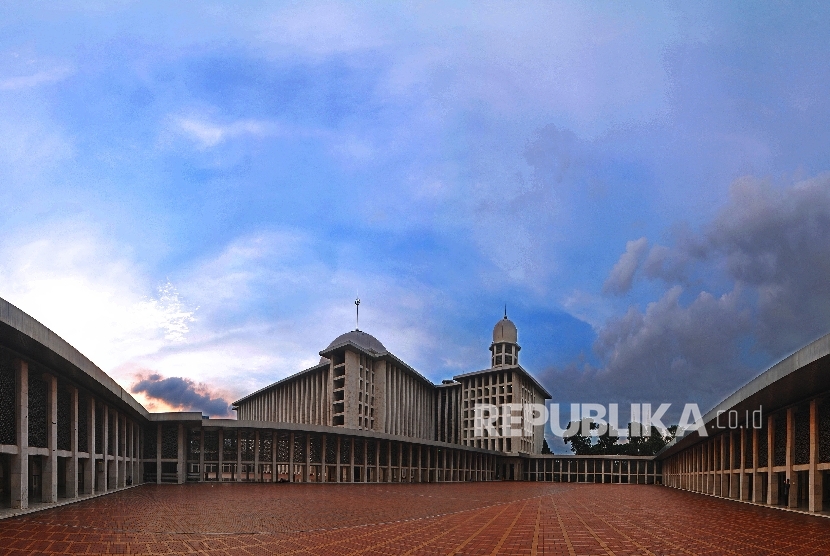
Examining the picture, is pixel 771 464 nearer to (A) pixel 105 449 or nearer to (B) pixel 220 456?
(A) pixel 105 449

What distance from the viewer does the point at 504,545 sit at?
394 inches

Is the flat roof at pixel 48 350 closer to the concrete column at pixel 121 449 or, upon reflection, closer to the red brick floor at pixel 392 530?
the red brick floor at pixel 392 530

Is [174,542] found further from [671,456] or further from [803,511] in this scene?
[671,456]

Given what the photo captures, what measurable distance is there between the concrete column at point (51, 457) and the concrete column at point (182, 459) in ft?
48.1

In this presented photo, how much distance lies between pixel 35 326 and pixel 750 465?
2212cm

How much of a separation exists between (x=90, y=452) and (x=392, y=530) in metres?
12.5

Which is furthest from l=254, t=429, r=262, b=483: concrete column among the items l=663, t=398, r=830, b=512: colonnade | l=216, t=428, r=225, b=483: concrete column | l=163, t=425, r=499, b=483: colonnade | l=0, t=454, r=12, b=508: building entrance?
l=663, t=398, r=830, b=512: colonnade

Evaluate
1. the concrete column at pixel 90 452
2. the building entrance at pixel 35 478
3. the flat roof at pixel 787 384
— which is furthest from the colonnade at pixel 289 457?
the flat roof at pixel 787 384

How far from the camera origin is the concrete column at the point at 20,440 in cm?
1402

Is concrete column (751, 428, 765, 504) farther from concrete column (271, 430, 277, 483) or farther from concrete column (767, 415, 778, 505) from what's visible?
concrete column (271, 430, 277, 483)

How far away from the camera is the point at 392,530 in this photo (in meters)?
11.8

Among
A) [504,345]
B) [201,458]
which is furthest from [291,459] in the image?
[504,345]

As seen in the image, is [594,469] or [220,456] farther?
[594,469]

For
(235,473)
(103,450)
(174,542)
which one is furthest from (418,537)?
(235,473)
